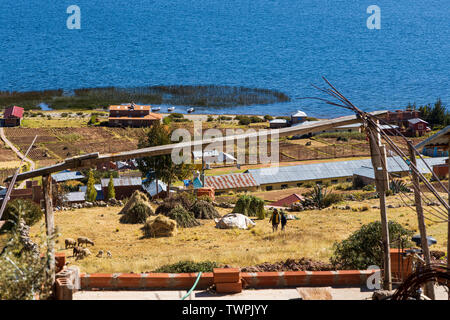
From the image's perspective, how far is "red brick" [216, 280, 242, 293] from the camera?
838 centimetres

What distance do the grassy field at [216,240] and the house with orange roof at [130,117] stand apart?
172 feet

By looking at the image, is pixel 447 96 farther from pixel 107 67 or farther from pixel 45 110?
pixel 107 67

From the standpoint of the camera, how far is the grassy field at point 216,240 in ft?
41.3

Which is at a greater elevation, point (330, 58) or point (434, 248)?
point (330, 58)

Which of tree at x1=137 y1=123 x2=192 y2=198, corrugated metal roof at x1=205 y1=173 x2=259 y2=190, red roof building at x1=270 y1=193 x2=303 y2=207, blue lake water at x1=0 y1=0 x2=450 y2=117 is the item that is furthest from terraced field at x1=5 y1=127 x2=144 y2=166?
blue lake water at x1=0 y1=0 x2=450 y2=117

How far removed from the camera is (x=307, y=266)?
417 inches

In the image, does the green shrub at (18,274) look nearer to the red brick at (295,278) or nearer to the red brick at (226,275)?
the red brick at (226,275)

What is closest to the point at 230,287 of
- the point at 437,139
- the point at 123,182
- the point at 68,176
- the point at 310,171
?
the point at 437,139

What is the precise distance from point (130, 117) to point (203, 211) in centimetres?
5725

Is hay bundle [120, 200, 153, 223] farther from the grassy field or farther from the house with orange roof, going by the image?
the house with orange roof

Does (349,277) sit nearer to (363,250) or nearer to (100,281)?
(363,250)

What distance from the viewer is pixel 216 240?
56.2 ft

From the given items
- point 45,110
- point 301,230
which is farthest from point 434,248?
point 45,110
